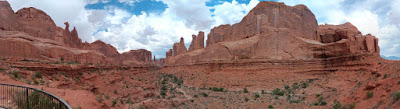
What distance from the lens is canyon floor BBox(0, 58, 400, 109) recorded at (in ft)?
50.9

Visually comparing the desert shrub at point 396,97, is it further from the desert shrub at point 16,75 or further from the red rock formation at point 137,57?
the red rock formation at point 137,57

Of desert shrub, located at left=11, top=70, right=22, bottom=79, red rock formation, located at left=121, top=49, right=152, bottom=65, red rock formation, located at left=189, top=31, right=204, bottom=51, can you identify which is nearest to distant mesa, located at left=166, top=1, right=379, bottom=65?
red rock formation, located at left=189, top=31, right=204, bottom=51

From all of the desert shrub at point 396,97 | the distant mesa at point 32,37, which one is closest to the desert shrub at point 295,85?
the desert shrub at point 396,97

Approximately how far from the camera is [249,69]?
34.8 meters

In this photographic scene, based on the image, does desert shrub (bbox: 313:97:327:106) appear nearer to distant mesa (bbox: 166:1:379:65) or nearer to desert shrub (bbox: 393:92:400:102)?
desert shrub (bbox: 393:92:400:102)

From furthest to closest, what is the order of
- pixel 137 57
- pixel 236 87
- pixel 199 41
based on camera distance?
pixel 137 57
pixel 199 41
pixel 236 87

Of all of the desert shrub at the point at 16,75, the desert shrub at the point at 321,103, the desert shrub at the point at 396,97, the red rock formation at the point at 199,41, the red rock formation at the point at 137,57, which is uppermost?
the red rock formation at the point at 199,41

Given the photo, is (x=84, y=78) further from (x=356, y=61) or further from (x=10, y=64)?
(x=356, y=61)

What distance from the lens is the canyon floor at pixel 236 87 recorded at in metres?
15.5

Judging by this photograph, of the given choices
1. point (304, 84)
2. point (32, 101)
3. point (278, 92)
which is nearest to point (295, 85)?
point (304, 84)

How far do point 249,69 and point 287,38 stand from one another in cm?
Answer: 733

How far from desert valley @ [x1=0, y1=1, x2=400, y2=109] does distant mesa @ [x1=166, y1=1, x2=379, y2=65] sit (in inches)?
5.2

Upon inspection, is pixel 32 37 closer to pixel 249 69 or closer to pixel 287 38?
pixel 249 69

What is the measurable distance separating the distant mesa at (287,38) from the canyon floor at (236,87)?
260 centimetres
